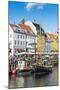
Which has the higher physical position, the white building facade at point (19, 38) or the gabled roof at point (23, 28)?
the gabled roof at point (23, 28)

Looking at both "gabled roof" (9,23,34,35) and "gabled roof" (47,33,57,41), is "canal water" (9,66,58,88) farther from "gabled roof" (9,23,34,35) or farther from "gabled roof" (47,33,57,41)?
"gabled roof" (9,23,34,35)

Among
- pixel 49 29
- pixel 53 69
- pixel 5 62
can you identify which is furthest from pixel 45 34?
pixel 5 62

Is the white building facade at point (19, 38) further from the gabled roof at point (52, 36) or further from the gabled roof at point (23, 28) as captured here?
Result: the gabled roof at point (52, 36)

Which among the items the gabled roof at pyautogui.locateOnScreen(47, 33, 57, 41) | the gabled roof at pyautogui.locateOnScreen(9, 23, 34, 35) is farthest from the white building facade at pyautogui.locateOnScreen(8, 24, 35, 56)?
the gabled roof at pyautogui.locateOnScreen(47, 33, 57, 41)

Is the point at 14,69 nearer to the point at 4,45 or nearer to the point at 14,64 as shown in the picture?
the point at 14,64

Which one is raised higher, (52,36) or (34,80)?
(52,36)

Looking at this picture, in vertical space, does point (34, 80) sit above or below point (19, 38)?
below

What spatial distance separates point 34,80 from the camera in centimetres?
173

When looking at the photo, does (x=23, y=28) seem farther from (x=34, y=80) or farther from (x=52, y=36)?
(x=34, y=80)

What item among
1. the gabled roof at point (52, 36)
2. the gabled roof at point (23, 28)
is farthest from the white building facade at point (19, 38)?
the gabled roof at point (52, 36)

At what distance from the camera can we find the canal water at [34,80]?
1.69 metres

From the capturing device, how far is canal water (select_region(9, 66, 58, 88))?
5.56 feet

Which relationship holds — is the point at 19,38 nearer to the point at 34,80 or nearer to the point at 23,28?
the point at 23,28

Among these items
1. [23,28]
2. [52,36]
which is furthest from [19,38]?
[52,36]
